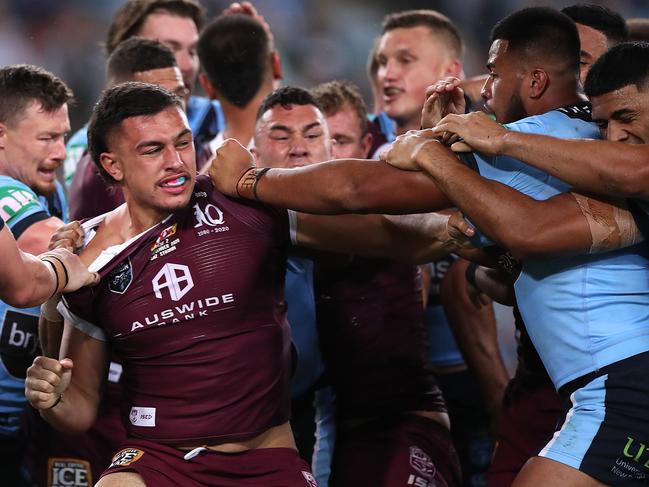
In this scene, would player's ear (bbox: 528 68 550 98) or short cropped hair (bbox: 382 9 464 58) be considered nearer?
player's ear (bbox: 528 68 550 98)

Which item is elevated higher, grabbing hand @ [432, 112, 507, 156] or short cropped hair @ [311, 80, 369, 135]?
short cropped hair @ [311, 80, 369, 135]

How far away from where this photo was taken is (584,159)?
327 cm

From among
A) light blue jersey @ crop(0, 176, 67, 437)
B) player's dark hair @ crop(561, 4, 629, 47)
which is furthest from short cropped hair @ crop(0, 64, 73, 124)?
player's dark hair @ crop(561, 4, 629, 47)

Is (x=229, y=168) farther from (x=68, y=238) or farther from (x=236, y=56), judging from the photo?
(x=236, y=56)

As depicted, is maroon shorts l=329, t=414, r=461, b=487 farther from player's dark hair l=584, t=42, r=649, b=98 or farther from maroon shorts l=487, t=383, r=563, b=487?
player's dark hair l=584, t=42, r=649, b=98

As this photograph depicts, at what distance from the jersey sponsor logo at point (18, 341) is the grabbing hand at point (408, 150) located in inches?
76.0

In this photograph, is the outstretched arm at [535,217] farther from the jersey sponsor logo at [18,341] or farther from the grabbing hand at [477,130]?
the jersey sponsor logo at [18,341]

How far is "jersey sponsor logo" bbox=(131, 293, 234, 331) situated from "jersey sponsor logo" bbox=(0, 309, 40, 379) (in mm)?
1054

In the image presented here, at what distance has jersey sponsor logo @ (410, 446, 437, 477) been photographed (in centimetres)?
437

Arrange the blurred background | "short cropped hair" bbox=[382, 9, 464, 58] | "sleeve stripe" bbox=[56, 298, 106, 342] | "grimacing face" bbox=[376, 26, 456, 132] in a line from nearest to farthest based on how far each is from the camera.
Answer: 1. "sleeve stripe" bbox=[56, 298, 106, 342]
2. "grimacing face" bbox=[376, 26, 456, 132]
3. "short cropped hair" bbox=[382, 9, 464, 58]
4. the blurred background

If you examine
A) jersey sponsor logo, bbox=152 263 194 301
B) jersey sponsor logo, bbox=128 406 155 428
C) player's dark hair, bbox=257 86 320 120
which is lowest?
jersey sponsor logo, bbox=128 406 155 428

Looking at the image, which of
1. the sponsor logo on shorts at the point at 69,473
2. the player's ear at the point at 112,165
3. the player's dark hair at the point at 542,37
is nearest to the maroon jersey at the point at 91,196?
the player's ear at the point at 112,165

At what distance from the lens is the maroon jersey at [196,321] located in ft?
12.4

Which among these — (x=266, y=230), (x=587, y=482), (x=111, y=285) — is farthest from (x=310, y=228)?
(x=587, y=482)
